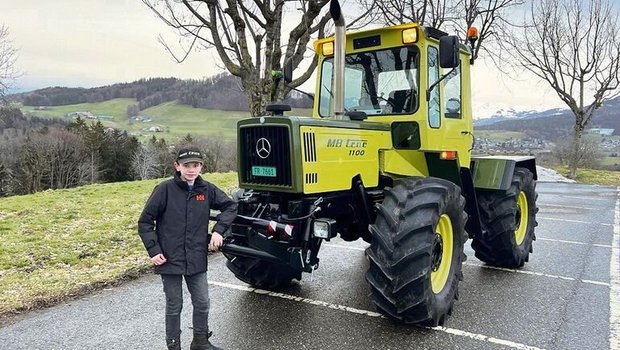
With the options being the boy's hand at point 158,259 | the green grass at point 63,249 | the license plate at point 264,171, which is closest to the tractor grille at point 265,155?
the license plate at point 264,171

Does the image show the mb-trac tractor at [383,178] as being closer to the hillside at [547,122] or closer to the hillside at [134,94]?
the hillside at [547,122]

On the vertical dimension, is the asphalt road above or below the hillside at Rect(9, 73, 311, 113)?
below

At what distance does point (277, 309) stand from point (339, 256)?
234 cm

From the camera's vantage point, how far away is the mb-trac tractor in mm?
4184

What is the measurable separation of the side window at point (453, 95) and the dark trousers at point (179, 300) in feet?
10.7

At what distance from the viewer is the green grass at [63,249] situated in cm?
525

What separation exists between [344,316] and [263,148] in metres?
1.77

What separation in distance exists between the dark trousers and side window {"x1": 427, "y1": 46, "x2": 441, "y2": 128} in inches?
112

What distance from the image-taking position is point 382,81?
5.37 metres

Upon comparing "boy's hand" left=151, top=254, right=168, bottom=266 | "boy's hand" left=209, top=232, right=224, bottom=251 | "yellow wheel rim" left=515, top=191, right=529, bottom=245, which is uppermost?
"boy's hand" left=209, top=232, right=224, bottom=251

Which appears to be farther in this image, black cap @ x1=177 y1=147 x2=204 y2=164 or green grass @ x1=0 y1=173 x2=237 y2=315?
green grass @ x1=0 y1=173 x2=237 y2=315

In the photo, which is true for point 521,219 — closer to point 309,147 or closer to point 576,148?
point 309,147

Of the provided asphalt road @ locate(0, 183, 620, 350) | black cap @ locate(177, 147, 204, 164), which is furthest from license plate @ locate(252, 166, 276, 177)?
asphalt road @ locate(0, 183, 620, 350)

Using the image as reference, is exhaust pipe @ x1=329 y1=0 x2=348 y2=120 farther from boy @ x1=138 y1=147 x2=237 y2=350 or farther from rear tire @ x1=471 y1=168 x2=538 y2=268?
rear tire @ x1=471 y1=168 x2=538 y2=268
